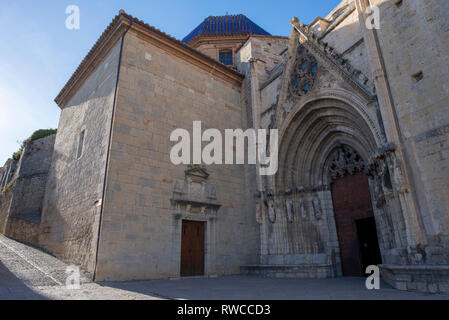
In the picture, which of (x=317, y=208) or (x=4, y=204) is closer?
(x=317, y=208)

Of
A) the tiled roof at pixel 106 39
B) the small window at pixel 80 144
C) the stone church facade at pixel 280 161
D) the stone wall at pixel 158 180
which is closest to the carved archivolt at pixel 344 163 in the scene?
the stone church facade at pixel 280 161

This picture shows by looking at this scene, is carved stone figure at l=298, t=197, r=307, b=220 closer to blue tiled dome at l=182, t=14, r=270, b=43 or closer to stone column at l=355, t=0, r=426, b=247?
stone column at l=355, t=0, r=426, b=247

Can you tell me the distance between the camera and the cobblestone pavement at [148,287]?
177 inches

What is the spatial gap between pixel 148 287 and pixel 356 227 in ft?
19.3

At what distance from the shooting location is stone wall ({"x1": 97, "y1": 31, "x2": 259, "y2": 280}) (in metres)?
7.41

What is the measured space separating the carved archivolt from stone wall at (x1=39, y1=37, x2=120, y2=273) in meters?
6.78

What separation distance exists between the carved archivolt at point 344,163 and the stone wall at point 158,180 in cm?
315

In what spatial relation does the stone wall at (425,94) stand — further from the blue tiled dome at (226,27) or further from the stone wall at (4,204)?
the stone wall at (4,204)

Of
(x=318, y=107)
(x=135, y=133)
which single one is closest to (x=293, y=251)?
(x=318, y=107)

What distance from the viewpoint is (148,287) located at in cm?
587

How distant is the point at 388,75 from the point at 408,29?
96 centimetres

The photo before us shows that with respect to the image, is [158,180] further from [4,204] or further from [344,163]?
[4,204]

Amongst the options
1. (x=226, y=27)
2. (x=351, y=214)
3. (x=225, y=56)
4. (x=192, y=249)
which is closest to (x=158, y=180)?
(x=192, y=249)

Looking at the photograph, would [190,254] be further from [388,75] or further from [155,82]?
[388,75]
